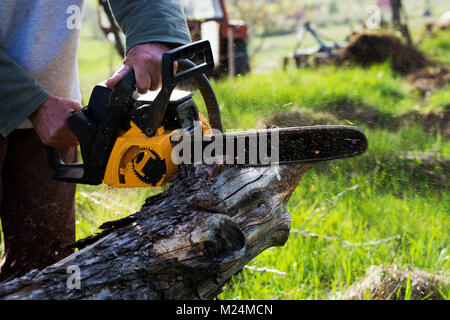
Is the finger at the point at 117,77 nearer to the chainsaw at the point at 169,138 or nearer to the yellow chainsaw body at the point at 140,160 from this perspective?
the chainsaw at the point at 169,138

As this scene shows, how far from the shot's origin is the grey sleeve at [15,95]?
1.82 meters

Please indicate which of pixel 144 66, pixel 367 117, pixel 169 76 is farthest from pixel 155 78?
pixel 367 117

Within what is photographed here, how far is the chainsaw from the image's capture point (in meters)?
1.69

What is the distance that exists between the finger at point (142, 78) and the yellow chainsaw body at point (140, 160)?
148mm

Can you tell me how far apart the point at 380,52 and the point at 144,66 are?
8.05m

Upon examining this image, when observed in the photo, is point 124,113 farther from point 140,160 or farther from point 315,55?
point 315,55

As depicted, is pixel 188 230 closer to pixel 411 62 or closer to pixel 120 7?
pixel 120 7

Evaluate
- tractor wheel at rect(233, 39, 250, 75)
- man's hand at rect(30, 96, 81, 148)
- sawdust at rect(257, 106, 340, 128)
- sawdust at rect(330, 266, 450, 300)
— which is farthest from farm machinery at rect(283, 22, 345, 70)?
man's hand at rect(30, 96, 81, 148)

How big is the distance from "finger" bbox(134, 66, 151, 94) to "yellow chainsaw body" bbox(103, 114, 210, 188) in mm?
148

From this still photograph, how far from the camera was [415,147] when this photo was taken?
345 cm

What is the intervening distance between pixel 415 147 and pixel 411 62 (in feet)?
20.4

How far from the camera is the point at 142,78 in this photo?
1.71 m

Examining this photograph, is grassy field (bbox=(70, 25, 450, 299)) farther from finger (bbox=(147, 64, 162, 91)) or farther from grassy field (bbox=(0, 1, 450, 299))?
finger (bbox=(147, 64, 162, 91))
